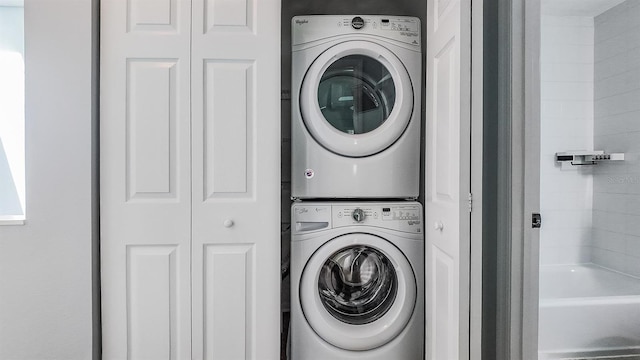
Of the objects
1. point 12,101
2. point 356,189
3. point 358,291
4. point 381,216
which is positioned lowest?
point 358,291

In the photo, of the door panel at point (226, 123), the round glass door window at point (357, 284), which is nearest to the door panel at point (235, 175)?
the door panel at point (226, 123)

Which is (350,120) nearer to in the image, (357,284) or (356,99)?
(356,99)

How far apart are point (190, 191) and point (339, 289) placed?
2.63 feet

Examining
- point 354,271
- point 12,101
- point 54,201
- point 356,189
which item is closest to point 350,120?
point 356,189

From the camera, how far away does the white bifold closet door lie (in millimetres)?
1701

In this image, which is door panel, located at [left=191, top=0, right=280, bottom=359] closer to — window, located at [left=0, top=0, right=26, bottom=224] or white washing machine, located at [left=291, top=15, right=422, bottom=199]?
white washing machine, located at [left=291, top=15, right=422, bottom=199]

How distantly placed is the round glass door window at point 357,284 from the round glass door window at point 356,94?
23.0 inches

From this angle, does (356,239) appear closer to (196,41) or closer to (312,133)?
(312,133)

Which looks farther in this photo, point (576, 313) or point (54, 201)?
point (54, 201)

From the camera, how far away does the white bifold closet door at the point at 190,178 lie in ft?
5.58

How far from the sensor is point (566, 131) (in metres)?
1.29

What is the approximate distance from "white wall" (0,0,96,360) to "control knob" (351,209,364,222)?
3.59ft

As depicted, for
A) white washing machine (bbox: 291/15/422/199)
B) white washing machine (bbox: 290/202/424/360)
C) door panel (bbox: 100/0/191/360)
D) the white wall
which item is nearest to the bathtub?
white washing machine (bbox: 290/202/424/360)

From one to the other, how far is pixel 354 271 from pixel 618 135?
114cm
